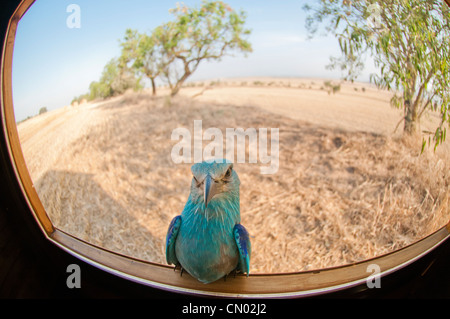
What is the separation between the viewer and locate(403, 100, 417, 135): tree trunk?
2162 mm

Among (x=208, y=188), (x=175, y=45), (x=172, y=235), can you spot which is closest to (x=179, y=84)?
(x=175, y=45)

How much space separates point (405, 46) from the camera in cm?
170

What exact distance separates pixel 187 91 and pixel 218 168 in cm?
457

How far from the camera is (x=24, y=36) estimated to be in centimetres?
120

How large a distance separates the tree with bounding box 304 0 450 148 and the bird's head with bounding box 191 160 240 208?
1.23 m

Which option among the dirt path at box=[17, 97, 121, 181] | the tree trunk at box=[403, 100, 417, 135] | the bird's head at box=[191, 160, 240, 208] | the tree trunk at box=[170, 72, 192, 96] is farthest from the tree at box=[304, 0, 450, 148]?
the tree trunk at box=[170, 72, 192, 96]

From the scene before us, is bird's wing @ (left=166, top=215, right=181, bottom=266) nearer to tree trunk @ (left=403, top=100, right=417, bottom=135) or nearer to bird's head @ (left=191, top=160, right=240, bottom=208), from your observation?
bird's head @ (left=191, top=160, right=240, bottom=208)

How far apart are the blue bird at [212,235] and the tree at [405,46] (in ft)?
4.12

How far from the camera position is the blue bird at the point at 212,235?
42.3 inches

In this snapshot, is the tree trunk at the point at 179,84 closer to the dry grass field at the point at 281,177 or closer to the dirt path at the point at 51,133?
the dry grass field at the point at 281,177

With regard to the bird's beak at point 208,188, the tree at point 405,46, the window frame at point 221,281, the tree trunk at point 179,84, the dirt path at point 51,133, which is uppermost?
the tree trunk at point 179,84

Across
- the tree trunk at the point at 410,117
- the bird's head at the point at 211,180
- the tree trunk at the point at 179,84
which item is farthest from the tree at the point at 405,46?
the tree trunk at the point at 179,84
